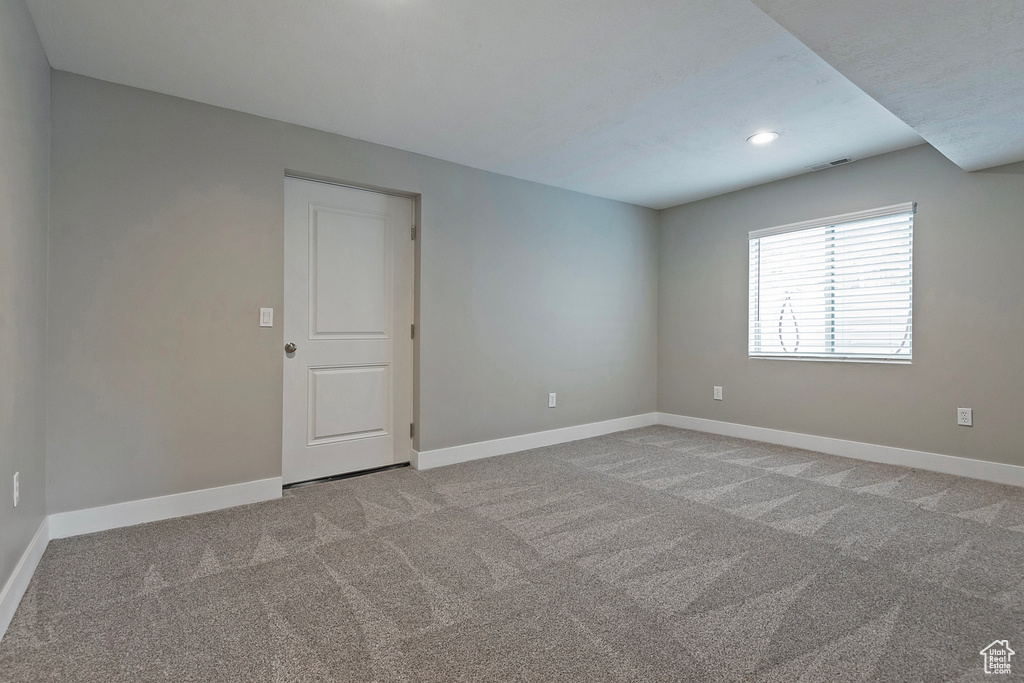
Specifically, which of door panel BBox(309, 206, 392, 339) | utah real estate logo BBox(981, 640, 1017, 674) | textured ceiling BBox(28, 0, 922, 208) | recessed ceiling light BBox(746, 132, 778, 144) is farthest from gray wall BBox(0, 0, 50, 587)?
recessed ceiling light BBox(746, 132, 778, 144)

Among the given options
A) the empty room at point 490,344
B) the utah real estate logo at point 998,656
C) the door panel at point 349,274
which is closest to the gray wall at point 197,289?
the empty room at point 490,344

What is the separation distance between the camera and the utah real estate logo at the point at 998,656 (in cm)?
147

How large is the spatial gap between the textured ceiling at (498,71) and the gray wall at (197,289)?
0.22 meters

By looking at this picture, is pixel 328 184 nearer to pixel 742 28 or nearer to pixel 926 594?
pixel 742 28

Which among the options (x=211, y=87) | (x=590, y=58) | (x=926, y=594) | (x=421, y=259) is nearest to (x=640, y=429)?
(x=421, y=259)

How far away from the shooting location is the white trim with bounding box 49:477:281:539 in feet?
8.05

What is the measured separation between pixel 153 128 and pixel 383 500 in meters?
2.44

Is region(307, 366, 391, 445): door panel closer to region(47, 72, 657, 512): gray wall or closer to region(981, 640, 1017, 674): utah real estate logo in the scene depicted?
region(47, 72, 657, 512): gray wall

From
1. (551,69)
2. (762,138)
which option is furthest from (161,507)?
(762,138)

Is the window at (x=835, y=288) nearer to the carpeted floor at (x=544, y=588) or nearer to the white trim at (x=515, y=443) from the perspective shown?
the carpeted floor at (x=544, y=588)

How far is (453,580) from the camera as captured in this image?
2.00 meters

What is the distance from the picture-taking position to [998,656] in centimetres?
153

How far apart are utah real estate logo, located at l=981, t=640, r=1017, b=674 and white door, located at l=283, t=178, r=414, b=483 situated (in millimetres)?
3181

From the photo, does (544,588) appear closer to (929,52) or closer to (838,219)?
(929,52)
